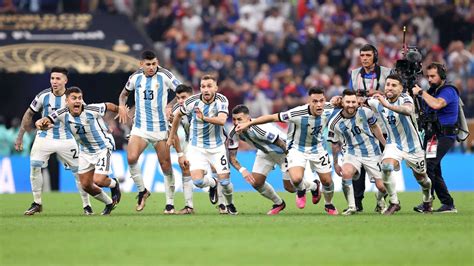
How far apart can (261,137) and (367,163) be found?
1639 mm

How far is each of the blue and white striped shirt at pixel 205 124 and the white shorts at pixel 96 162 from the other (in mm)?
1306

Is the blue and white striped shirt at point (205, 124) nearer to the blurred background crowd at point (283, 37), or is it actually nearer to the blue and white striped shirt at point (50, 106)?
the blue and white striped shirt at point (50, 106)

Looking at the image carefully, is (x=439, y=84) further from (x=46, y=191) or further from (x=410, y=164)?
(x=46, y=191)

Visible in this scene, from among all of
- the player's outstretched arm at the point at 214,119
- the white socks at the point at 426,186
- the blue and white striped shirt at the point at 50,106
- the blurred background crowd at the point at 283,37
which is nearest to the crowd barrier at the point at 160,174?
the blurred background crowd at the point at 283,37

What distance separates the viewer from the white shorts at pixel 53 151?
18.6 meters

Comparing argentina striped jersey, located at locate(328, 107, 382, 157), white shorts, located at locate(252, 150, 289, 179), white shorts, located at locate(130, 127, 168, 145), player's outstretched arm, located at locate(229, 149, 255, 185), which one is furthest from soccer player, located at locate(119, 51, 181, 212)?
argentina striped jersey, located at locate(328, 107, 382, 157)

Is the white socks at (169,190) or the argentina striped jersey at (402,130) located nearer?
the argentina striped jersey at (402,130)

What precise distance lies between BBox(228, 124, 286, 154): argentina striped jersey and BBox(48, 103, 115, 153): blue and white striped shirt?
1.91 meters

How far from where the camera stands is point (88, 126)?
17.9 metres

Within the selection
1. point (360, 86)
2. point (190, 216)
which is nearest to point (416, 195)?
point (360, 86)

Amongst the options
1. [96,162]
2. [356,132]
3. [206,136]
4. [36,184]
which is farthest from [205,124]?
[36,184]

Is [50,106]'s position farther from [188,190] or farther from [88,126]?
[188,190]

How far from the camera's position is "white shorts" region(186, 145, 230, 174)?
58.5ft

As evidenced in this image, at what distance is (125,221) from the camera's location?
640 inches
